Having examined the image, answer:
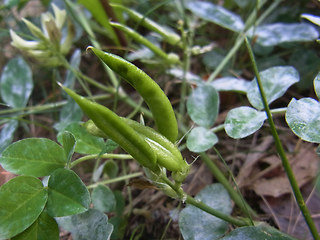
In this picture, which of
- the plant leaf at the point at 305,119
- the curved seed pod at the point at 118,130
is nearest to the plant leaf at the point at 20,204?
the curved seed pod at the point at 118,130

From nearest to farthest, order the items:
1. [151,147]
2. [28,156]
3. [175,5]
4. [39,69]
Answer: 1. [151,147]
2. [28,156]
3. [175,5]
4. [39,69]

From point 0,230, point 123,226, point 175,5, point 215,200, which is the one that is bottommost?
point 123,226

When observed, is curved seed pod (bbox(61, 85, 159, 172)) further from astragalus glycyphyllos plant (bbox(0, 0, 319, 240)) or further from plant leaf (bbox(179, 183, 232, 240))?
plant leaf (bbox(179, 183, 232, 240))

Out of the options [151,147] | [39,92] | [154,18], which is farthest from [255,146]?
[39,92]

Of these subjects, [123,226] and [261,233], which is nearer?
[261,233]

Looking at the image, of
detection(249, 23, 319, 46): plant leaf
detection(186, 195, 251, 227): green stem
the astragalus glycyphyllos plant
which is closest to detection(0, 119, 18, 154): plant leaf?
the astragalus glycyphyllos plant

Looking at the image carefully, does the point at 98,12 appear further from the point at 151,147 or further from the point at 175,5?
the point at 151,147

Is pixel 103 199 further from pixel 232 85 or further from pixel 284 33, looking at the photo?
pixel 284 33
